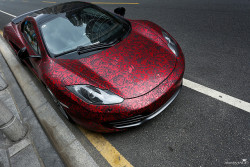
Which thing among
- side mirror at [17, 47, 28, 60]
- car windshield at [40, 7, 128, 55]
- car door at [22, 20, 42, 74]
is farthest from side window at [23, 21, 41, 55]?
car windshield at [40, 7, 128, 55]

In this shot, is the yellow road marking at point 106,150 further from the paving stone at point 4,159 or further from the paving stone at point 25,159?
the paving stone at point 4,159

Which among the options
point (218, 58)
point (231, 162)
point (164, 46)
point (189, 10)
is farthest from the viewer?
point (189, 10)

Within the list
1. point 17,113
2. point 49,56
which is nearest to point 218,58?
point 49,56

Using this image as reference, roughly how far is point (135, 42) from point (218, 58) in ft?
6.02

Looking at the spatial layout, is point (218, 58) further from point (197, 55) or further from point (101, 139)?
point (101, 139)

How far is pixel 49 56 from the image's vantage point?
256 centimetres

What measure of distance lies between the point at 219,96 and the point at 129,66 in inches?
56.9

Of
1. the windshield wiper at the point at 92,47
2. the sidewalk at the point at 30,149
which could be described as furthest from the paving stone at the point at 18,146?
the windshield wiper at the point at 92,47

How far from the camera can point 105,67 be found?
7.32 ft

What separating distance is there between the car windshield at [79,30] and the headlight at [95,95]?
0.76 m

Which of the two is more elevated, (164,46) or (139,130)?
(164,46)

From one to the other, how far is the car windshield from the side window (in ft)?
0.94

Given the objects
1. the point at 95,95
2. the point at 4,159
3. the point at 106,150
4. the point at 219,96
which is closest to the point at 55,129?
the point at 4,159

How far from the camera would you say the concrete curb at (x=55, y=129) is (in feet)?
7.24
